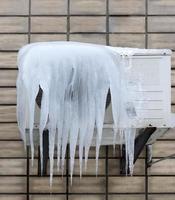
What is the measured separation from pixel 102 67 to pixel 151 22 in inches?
45.5

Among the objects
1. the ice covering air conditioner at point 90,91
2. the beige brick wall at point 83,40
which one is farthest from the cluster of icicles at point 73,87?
the beige brick wall at point 83,40

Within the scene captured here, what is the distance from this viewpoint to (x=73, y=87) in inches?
144

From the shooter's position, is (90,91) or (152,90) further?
(152,90)

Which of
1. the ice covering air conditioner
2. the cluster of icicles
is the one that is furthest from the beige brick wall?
the cluster of icicles

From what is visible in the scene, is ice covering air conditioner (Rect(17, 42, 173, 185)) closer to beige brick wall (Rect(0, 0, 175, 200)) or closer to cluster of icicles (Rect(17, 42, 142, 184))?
cluster of icicles (Rect(17, 42, 142, 184))

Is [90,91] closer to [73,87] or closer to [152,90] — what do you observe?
[73,87]

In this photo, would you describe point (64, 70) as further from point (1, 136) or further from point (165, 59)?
point (1, 136)

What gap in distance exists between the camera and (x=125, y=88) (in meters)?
3.75

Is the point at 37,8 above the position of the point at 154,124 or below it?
above

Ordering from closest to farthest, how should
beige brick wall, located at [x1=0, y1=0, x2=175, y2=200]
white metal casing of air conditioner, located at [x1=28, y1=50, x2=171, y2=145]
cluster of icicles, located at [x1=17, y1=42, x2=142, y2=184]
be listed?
cluster of icicles, located at [x1=17, y1=42, x2=142, y2=184] < white metal casing of air conditioner, located at [x1=28, y1=50, x2=171, y2=145] < beige brick wall, located at [x1=0, y1=0, x2=175, y2=200]

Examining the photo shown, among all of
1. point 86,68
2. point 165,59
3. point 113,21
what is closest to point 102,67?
point 86,68

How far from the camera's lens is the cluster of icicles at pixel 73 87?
363 cm

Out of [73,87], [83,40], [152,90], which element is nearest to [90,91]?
[73,87]

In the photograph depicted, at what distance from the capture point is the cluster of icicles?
11.9 ft
